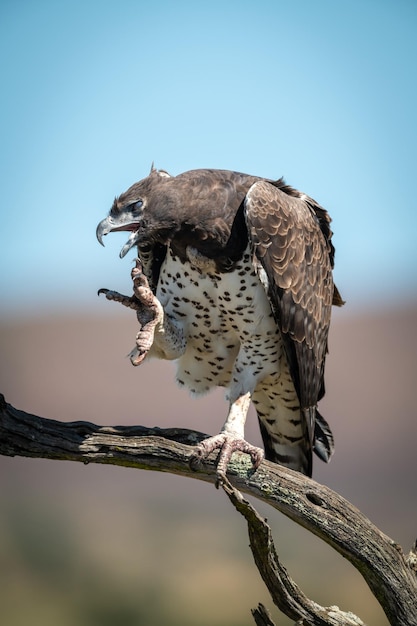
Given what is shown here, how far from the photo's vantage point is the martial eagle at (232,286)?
5.85 meters

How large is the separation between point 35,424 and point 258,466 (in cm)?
154

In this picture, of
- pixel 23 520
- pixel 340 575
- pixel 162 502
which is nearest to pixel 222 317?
pixel 340 575

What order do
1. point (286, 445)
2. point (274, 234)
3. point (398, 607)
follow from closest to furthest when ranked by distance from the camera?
point (398, 607), point (274, 234), point (286, 445)

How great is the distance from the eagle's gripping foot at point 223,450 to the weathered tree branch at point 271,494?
5cm

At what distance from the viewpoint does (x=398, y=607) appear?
5.38 metres

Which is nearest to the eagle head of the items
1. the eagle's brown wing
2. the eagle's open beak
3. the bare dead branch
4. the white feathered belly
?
the eagle's open beak

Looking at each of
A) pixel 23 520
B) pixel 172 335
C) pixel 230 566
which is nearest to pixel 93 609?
pixel 230 566

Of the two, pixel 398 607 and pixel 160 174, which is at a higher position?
pixel 160 174

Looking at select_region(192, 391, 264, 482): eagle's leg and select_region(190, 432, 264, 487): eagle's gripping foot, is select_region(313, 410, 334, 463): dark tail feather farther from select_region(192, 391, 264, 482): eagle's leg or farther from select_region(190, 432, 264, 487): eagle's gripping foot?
select_region(190, 432, 264, 487): eagle's gripping foot

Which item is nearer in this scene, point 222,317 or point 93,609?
point 222,317

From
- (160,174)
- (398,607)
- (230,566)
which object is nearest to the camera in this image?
(398,607)

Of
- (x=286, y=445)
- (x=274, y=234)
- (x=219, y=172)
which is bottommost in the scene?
(x=286, y=445)

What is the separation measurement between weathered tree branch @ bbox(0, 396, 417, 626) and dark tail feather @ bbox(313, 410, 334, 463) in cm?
157

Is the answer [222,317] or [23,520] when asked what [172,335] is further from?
[23,520]
